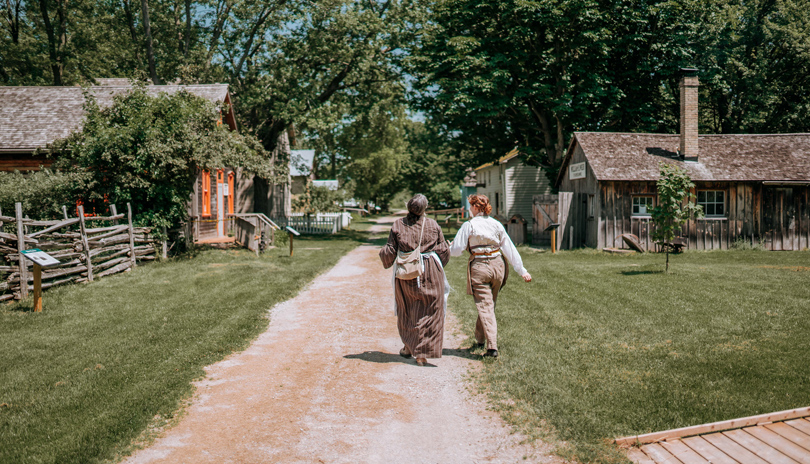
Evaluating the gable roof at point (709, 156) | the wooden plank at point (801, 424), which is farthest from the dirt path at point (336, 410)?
the gable roof at point (709, 156)

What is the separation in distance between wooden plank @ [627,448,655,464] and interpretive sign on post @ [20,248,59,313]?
9081 millimetres

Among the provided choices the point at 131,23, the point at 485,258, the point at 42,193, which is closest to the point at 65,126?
the point at 42,193

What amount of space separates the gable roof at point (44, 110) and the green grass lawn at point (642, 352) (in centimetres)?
1419

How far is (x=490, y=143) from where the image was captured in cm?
3086

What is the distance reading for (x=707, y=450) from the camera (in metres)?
4.32

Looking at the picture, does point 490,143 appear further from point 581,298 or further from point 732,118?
point 581,298

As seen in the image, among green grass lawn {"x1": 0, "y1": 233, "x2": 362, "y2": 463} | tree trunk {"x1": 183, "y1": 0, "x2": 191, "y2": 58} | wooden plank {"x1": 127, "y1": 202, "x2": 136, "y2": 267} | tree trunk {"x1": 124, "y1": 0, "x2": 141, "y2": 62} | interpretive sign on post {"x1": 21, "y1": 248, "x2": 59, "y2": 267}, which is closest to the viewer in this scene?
green grass lawn {"x1": 0, "y1": 233, "x2": 362, "y2": 463}

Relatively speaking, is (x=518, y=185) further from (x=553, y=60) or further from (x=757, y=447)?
(x=757, y=447)

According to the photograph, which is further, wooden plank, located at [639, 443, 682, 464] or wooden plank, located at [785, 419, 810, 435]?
wooden plank, located at [785, 419, 810, 435]

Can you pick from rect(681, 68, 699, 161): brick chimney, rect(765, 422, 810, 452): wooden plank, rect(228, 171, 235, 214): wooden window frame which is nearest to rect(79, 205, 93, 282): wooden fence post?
rect(765, 422, 810, 452): wooden plank

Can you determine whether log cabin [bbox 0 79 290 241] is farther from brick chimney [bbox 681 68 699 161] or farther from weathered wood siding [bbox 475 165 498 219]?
weathered wood siding [bbox 475 165 498 219]

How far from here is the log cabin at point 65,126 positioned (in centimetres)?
1975

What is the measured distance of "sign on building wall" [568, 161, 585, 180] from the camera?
22.4 meters

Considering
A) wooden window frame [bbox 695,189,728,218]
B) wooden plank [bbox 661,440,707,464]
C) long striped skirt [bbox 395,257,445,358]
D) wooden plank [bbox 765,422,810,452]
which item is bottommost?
wooden plank [bbox 661,440,707,464]
